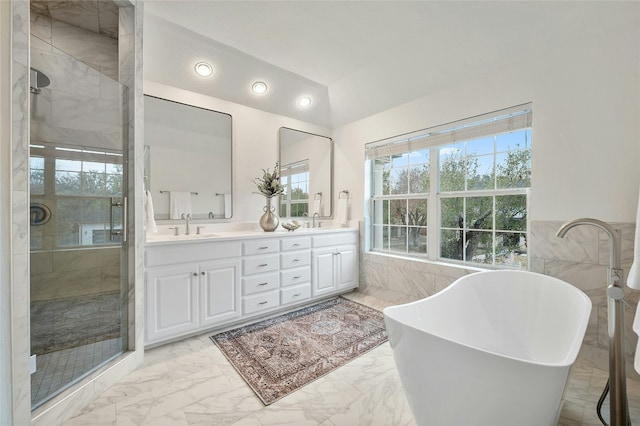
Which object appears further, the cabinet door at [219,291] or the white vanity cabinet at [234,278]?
the cabinet door at [219,291]

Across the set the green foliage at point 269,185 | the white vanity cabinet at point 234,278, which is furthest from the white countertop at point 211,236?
the green foliage at point 269,185

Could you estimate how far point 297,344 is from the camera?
2.26 meters

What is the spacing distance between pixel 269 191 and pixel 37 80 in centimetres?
200

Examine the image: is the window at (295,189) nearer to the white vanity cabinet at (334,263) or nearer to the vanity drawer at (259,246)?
the white vanity cabinet at (334,263)

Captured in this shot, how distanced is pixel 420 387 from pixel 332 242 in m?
2.27

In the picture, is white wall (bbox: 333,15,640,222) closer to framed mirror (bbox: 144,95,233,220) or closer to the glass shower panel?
A: framed mirror (bbox: 144,95,233,220)

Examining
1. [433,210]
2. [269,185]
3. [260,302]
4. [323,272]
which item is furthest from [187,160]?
[433,210]

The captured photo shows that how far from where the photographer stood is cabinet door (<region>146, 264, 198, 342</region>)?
2109 millimetres

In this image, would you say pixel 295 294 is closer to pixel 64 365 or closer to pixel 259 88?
pixel 64 365

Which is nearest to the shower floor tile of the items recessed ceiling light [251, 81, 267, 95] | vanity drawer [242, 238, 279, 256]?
vanity drawer [242, 238, 279, 256]

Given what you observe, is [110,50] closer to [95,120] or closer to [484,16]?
[95,120]

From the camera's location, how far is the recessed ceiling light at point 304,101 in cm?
346

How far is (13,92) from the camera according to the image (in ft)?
4.09

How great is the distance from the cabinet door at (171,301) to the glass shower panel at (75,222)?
0.18 metres
